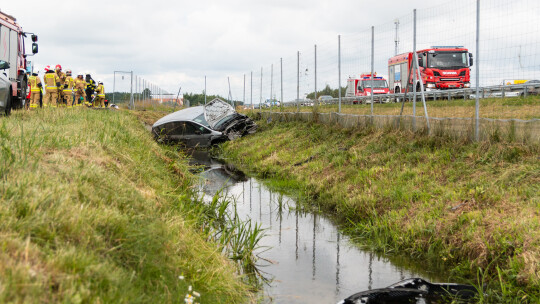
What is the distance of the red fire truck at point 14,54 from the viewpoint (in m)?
14.4

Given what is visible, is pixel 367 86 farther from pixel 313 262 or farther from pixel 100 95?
pixel 313 262

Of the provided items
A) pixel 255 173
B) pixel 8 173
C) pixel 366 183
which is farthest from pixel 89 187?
pixel 255 173

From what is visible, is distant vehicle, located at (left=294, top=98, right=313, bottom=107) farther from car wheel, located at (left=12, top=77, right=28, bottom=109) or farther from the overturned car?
car wheel, located at (left=12, top=77, right=28, bottom=109)

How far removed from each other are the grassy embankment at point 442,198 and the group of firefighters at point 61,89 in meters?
11.8

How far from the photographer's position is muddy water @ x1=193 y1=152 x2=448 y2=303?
19.9 ft

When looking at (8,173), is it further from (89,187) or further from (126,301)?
(126,301)

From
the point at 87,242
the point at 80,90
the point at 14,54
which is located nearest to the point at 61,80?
the point at 80,90

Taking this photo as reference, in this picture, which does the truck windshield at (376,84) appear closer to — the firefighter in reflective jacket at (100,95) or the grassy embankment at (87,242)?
the firefighter in reflective jacket at (100,95)

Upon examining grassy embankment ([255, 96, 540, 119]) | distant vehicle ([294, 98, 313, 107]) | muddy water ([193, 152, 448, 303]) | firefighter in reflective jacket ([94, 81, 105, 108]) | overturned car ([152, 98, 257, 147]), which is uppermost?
firefighter in reflective jacket ([94, 81, 105, 108])

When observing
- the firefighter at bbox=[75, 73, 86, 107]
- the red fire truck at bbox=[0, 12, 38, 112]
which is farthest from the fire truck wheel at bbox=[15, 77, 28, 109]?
the firefighter at bbox=[75, 73, 86, 107]

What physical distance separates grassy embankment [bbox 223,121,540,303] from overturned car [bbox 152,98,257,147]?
7.44m

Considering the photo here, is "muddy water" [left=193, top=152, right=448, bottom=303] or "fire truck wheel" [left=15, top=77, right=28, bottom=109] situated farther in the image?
"fire truck wheel" [left=15, top=77, right=28, bottom=109]

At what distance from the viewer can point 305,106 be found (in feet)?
67.0

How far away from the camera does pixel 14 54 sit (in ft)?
53.9
